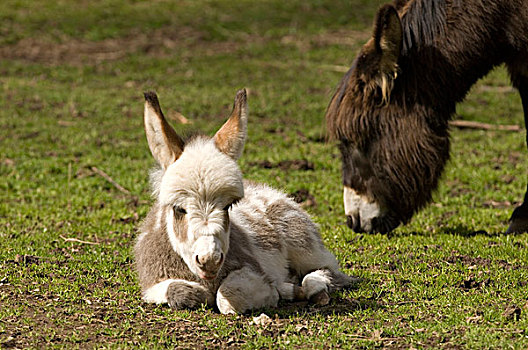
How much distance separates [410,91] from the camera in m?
8.33

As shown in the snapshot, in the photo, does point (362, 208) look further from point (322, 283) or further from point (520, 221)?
point (322, 283)

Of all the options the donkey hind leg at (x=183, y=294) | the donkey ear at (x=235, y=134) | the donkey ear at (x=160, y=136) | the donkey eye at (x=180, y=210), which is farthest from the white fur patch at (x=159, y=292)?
the donkey ear at (x=235, y=134)

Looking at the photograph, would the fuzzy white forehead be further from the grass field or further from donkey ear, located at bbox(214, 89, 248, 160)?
the grass field

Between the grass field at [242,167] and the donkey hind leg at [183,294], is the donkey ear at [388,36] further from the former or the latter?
the donkey hind leg at [183,294]

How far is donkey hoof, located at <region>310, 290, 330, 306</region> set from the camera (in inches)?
232

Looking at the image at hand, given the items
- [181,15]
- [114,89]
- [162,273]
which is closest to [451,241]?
[162,273]

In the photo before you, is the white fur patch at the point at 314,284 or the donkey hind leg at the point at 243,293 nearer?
the donkey hind leg at the point at 243,293

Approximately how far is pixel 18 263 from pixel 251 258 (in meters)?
2.59

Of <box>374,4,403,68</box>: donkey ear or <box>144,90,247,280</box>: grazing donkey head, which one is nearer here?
<box>144,90,247,280</box>: grazing donkey head

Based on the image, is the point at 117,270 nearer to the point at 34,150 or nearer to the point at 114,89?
the point at 34,150

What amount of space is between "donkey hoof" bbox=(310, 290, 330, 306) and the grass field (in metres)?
0.13

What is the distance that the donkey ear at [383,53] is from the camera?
7.83 m

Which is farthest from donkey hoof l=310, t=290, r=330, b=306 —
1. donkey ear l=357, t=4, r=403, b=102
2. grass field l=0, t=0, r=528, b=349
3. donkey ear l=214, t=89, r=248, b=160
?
donkey ear l=357, t=4, r=403, b=102

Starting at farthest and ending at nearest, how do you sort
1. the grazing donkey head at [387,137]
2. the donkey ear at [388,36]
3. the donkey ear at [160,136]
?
the grazing donkey head at [387,137] → the donkey ear at [388,36] → the donkey ear at [160,136]
